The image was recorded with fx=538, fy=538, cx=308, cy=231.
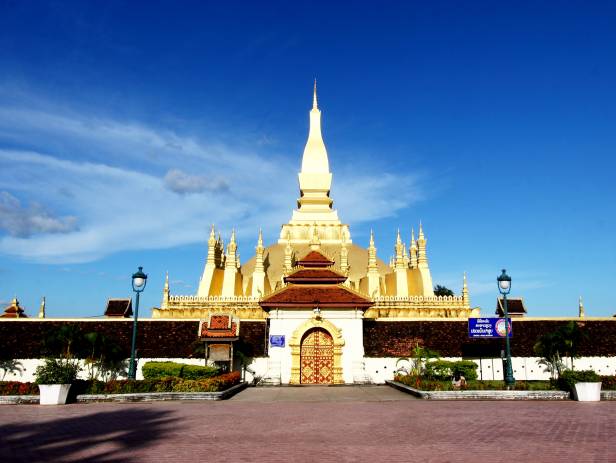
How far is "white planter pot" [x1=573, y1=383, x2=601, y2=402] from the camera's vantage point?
1830cm

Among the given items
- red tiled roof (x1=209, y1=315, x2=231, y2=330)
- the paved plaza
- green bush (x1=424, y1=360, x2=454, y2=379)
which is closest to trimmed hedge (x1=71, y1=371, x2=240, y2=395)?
the paved plaza

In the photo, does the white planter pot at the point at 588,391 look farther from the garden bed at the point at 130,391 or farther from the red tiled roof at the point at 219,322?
the red tiled roof at the point at 219,322

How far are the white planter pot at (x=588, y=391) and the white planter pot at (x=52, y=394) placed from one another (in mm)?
17391

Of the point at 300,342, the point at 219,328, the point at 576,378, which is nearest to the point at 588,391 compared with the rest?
the point at 576,378

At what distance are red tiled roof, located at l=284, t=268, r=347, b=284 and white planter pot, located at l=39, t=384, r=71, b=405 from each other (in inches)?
467

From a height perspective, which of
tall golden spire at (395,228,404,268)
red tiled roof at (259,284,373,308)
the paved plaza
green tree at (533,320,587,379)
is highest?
tall golden spire at (395,228,404,268)

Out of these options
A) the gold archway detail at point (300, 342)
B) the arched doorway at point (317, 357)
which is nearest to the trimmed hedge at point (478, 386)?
the gold archway detail at point (300, 342)

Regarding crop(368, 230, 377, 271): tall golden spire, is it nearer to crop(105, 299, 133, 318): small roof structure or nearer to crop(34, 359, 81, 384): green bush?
crop(105, 299, 133, 318): small roof structure

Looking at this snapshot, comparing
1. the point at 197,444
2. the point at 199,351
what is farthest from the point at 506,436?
the point at 199,351

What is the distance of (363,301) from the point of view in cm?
2539

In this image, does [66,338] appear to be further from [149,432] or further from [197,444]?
[197,444]

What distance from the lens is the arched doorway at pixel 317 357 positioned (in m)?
25.2

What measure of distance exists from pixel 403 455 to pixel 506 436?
3049 mm

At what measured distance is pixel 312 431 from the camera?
11.9 metres
